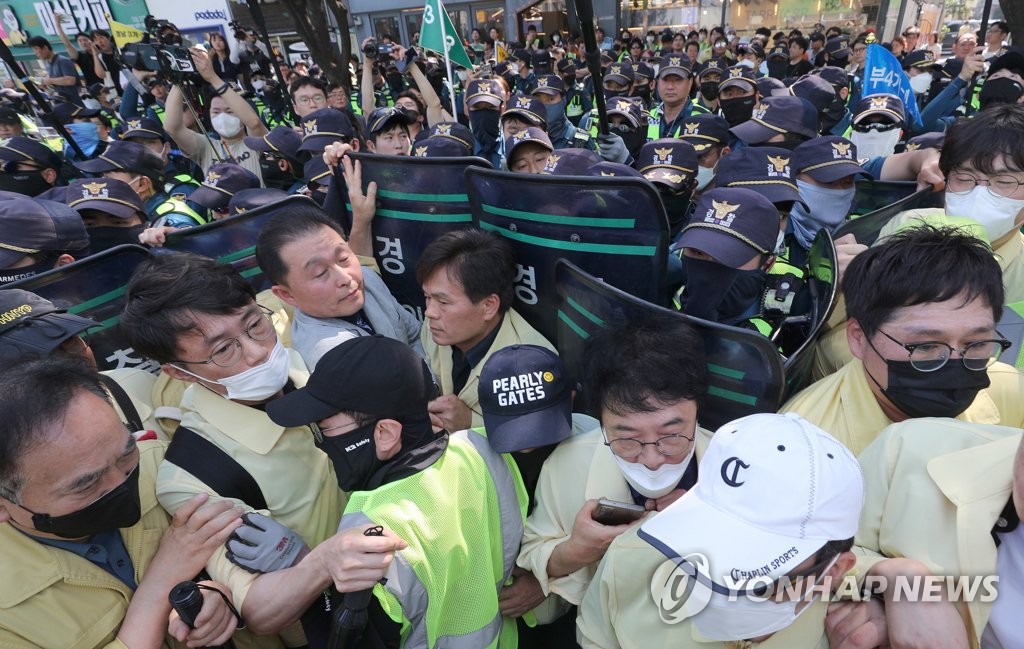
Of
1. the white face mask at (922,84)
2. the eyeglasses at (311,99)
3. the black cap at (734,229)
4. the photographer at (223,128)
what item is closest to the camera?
the black cap at (734,229)

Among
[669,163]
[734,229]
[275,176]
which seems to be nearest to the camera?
[734,229]

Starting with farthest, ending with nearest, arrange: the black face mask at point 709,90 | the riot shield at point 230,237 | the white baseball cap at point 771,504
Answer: the black face mask at point 709,90, the riot shield at point 230,237, the white baseball cap at point 771,504

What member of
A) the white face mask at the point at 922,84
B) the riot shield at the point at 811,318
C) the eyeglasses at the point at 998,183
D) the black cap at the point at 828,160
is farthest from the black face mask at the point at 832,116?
the riot shield at the point at 811,318

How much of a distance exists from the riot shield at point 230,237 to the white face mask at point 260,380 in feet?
3.47

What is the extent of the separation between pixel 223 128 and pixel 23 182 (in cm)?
198

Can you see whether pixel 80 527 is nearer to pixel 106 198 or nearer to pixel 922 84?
pixel 106 198

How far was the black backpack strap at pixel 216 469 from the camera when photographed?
180 cm

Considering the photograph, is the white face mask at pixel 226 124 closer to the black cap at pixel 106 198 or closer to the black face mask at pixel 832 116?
the black cap at pixel 106 198

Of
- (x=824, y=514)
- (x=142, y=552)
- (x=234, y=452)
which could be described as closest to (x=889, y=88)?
(x=824, y=514)

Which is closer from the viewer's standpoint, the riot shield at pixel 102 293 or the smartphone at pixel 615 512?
the smartphone at pixel 615 512

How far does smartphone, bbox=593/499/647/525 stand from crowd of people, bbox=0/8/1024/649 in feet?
0.04

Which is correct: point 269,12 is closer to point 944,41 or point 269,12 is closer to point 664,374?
point 944,41

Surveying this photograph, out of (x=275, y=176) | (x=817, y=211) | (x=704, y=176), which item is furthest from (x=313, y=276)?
(x=275, y=176)

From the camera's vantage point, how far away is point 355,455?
5.49 ft
